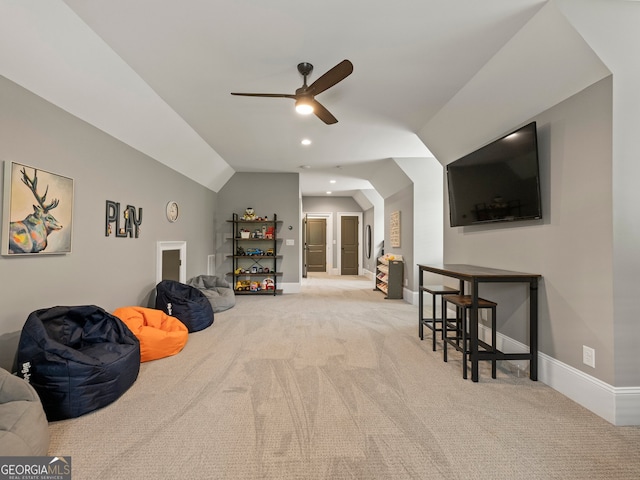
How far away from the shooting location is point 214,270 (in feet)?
22.0

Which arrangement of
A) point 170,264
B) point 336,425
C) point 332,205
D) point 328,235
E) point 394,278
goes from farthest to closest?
point 328,235, point 332,205, point 394,278, point 170,264, point 336,425

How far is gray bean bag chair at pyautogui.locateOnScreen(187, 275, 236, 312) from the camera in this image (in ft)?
16.6

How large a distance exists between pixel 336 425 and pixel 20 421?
1.57m

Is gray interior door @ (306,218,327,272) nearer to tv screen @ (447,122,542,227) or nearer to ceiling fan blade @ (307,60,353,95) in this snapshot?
tv screen @ (447,122,542,227)

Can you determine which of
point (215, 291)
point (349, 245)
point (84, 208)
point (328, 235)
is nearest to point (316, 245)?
point (328, 235)

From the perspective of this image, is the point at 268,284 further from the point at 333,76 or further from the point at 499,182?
the point at 333,76

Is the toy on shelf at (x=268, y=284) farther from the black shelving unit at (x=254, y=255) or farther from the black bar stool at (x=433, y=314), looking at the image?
the black bar stool at (x=433, y=314)

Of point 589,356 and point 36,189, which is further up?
point 36,189

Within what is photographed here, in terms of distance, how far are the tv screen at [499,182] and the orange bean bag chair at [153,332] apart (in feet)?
10.8

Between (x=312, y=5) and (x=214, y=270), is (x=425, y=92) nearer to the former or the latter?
(x=312, y=5)

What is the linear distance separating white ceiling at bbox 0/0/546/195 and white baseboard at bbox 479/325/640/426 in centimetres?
241

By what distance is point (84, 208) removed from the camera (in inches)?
113

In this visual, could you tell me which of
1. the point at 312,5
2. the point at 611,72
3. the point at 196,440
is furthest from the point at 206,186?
the point at 611,72

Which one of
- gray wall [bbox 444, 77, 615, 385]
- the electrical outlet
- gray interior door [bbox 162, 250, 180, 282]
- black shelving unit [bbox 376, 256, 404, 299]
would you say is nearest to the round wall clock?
gray interior door [bbox 162, 250, 180, 282]
